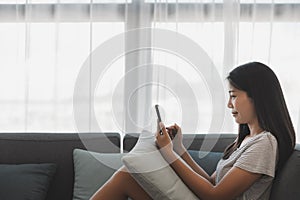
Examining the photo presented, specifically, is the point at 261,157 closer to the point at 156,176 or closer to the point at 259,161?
the point at 259,161

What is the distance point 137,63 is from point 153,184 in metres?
1.17

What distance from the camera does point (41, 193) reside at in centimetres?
215

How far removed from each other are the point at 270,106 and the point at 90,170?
0.96 metres

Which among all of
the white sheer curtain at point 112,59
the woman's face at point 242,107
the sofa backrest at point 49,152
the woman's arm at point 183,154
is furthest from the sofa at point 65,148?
the woman's face at point 242,107

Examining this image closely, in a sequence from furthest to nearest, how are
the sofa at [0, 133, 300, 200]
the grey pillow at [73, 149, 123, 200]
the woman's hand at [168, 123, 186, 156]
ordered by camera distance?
1. the sofa at [0, 133, 300, 200]
2. the grey pillow at [73, 149, 123, 200]
3. the woman's hand at [168, 123, 186, 156]

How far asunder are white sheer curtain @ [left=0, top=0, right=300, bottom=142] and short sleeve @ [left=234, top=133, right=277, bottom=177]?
3.22 ft

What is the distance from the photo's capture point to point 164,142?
1.84 m

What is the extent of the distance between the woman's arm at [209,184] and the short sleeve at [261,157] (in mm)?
25

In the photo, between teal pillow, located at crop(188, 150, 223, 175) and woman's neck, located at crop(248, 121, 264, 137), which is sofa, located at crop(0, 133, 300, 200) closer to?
teal pillow, located at crop(188, 150, 223, 175)

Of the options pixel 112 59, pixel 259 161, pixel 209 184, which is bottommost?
pixel 209 184

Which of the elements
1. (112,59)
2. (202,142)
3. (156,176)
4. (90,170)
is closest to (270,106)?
(156,176)

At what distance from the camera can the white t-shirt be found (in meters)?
1.72

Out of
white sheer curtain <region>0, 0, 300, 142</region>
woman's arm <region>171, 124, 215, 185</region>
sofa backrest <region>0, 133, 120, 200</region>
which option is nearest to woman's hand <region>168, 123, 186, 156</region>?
woman's arm <region>171, 124, 215, 185</region>

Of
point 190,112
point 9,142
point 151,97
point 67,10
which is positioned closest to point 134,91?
point 151,97
